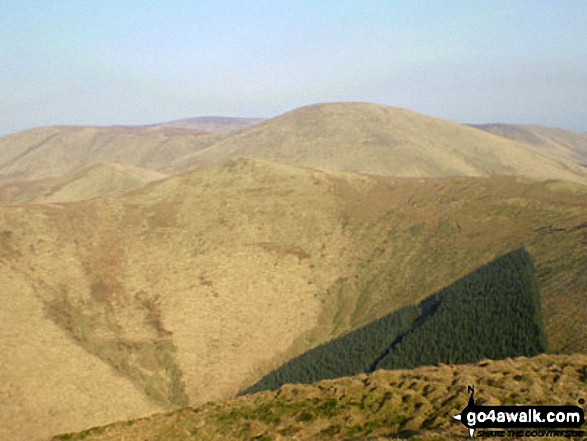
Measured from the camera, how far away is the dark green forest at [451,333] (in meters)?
67.1

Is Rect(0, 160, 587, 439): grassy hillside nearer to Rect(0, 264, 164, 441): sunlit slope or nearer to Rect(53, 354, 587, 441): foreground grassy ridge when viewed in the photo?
Rect(0, 264, 164, 441): sunlit slope

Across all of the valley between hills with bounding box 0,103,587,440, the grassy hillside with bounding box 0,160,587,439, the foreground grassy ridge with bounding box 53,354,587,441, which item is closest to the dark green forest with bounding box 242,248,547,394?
the valley between hills with bounding box 0,103,587,440

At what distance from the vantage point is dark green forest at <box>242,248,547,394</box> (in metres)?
67.1

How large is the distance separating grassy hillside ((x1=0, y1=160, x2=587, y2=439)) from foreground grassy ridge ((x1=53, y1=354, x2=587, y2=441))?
37693mm

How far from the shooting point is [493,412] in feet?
82.6

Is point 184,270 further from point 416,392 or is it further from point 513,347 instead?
point 416,392

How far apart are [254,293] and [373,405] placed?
279ft

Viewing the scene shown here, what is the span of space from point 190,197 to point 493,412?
14119 centimetres

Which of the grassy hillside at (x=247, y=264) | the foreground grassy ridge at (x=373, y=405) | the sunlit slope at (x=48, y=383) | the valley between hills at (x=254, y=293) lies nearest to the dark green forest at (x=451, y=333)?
the valley between hills at (x=254, y=293)

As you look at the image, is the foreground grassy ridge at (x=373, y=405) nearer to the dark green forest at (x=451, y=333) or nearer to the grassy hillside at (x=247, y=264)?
the dark green forest at (x=451, y=333)

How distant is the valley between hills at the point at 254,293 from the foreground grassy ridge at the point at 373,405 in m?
0.17

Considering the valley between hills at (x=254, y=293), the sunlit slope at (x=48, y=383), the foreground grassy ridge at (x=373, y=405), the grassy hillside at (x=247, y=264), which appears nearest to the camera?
the foreground grassy ridge at (x=373, y=405)

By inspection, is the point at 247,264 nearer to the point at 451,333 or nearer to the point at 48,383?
the point at 48,383

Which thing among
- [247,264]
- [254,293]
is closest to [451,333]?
[254,293]
